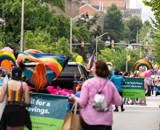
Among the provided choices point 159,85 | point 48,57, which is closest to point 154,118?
point 159,85

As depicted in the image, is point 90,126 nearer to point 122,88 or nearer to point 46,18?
point 122,88

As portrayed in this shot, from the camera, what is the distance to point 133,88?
753 inches

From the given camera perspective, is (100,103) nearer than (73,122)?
Yes

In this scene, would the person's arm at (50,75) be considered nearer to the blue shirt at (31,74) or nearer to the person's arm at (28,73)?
the blue shirt at (31,74)

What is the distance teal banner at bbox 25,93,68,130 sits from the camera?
7859 millimetres

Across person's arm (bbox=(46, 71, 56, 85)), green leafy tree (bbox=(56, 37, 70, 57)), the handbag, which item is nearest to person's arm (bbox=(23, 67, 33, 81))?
person's arm (bbox=(46, 71, 56, 85))

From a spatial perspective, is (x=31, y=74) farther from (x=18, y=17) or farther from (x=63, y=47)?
(x=18, y=17)

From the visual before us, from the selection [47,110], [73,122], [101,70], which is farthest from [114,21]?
[101,70]

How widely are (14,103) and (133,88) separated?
39.7 ft

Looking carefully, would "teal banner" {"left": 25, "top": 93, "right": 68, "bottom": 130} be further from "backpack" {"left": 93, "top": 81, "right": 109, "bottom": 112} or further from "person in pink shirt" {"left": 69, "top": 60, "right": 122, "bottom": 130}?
"backpack" {"left": 93, "top": 81, "right": 109, "bottom": 112}

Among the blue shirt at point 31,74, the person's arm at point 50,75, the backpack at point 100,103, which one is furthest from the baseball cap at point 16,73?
the person's arm at point 50,75

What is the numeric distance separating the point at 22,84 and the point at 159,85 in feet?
19.4

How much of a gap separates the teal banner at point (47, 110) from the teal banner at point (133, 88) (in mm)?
10937

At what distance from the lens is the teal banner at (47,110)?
309 inches
